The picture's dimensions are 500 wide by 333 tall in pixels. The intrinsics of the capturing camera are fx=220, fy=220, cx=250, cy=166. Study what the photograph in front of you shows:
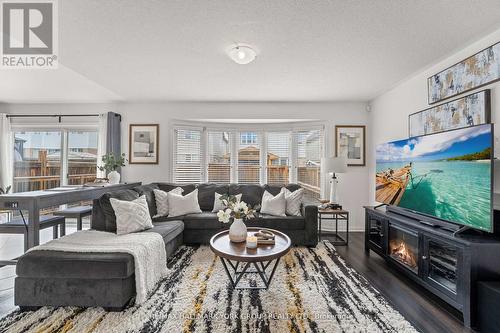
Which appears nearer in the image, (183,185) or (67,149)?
(183,185)

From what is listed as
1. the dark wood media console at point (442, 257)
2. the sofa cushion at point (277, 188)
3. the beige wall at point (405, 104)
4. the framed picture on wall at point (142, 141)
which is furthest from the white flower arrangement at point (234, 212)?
the framed picture on wall at point (142, 141)

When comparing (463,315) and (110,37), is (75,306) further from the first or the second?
(463,315)

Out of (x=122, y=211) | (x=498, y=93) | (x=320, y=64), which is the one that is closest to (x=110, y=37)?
(x=122, y=211)

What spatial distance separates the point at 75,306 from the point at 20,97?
4.52 metres

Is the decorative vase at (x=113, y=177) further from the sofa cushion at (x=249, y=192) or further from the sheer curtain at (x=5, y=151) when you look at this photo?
the sheer curtain at (x=5, y=151)

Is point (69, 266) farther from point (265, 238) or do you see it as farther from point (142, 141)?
point (142, 141)

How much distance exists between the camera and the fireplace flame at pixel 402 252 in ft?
7.84

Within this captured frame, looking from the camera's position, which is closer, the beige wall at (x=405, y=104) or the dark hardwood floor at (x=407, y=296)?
the dark hardwood floor at (x=407, y=296)

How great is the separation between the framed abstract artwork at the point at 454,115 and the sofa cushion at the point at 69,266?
3647mm

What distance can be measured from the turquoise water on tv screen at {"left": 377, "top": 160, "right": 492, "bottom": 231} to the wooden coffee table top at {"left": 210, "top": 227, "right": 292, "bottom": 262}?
1505mm

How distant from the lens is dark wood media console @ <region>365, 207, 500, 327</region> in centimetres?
171

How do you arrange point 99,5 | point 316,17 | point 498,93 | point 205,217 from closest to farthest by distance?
1. point 99,5
2. point 316,17
3. point 498,93
4. point 205,217

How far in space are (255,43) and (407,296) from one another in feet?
9.69

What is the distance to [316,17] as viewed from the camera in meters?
1.88
